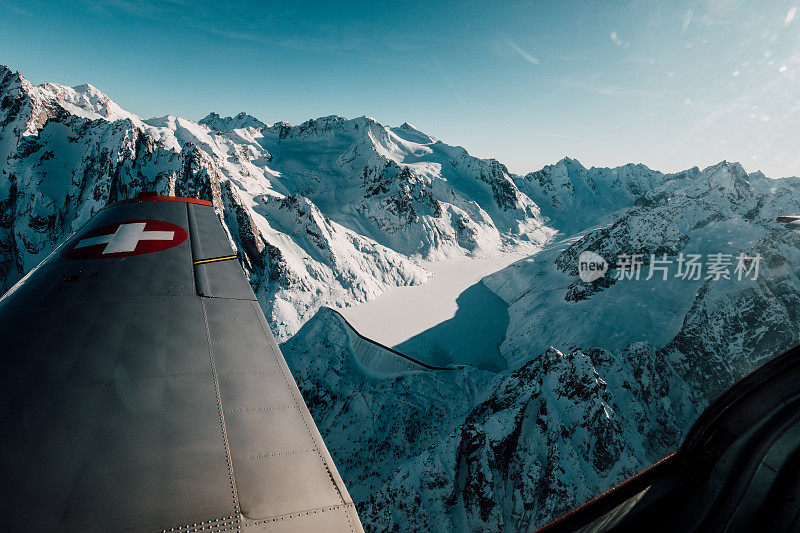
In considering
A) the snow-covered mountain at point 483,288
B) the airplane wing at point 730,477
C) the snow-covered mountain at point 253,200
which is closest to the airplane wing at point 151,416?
the airplane wing at point 730,477

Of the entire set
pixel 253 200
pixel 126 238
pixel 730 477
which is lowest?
pixel 730 477

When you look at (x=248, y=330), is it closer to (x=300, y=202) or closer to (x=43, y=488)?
(x=43, y=488)

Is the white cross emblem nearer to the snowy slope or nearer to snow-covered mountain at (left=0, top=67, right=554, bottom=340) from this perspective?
the snowy slope

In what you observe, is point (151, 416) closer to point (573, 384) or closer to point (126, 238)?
point (126, 238)

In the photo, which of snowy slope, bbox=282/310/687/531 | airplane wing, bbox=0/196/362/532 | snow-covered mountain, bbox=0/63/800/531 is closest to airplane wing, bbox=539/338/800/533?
airplane wing, bbox=0/196/362/532

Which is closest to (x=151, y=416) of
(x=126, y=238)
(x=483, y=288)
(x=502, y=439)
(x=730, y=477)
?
(x=730, y=477)
